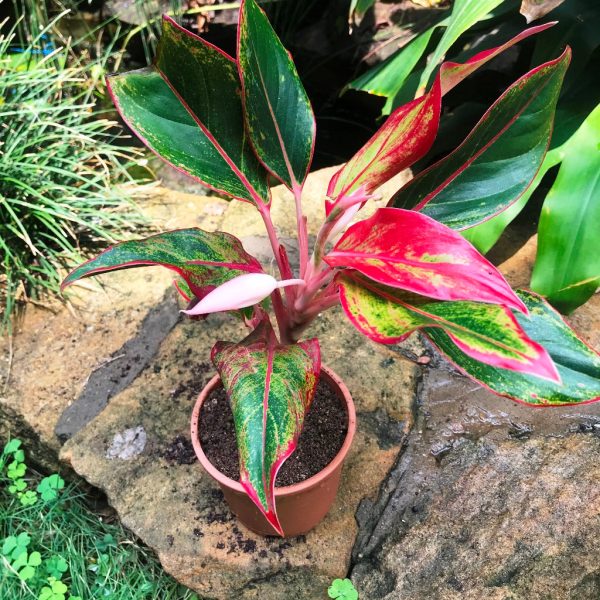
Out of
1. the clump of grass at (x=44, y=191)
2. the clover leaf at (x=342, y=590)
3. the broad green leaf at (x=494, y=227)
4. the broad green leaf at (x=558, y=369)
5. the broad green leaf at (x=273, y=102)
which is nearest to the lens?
the broad green leaf at (x=558, y=369)

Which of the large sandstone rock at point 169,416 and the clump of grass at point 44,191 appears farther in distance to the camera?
the clump of grass at point 44,191

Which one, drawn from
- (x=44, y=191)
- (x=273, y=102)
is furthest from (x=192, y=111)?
(x=44, y=191)

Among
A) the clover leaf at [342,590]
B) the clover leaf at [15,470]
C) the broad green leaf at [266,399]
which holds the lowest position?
the clover leaf at [15,470]

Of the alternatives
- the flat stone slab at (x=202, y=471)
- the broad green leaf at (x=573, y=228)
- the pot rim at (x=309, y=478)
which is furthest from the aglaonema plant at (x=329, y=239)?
the broad green leaf at (x=573, y=228)

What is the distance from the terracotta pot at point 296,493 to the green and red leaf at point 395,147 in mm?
454

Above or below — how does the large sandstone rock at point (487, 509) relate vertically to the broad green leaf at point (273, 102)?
below

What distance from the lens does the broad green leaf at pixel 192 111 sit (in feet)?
2.89

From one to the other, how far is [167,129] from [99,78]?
1.49m

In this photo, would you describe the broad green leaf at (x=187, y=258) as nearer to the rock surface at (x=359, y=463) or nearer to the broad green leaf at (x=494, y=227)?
the rock surface at (x=359, y=463)

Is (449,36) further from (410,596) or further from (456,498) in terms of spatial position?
(410,596)

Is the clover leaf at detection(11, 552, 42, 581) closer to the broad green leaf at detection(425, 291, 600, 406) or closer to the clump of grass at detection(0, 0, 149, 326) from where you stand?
the clump of grass at detection(0, 0, 149, 326)

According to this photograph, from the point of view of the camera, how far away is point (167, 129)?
917 millimetres

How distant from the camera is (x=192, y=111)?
92cm

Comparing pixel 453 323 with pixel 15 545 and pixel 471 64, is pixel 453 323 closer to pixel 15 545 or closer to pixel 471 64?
pixel 471 64
